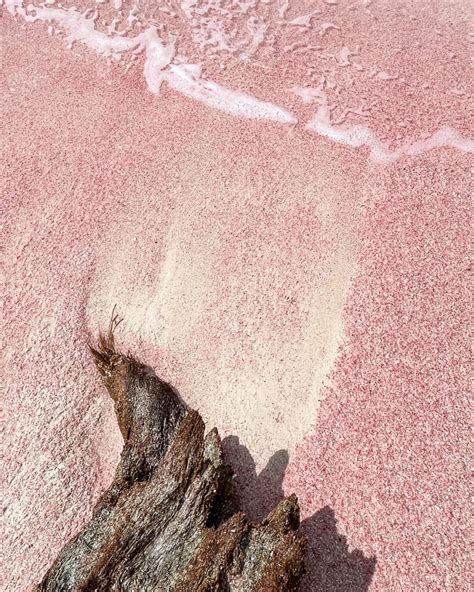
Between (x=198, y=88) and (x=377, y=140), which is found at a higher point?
(x=198, y=88)

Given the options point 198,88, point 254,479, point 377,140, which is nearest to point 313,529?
point 254,479

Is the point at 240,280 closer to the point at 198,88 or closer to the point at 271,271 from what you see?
the point at 271,271

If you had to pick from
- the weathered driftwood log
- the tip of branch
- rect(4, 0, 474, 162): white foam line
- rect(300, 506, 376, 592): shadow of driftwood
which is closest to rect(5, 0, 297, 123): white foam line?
rect(4, 0, 474, 162): white foam line

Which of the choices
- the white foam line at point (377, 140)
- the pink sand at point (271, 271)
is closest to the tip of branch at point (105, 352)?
the pink sand at point (271, 271)

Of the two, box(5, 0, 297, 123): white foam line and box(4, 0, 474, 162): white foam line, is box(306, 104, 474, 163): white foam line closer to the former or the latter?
box(4, 0, 474, 162): white foam line

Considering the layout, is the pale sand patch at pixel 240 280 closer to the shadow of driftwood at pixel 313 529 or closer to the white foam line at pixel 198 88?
the shadow of driftwood at pixel 313 529
